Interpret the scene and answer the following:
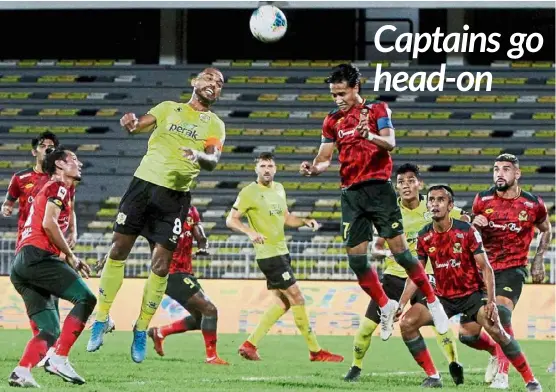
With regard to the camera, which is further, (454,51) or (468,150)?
(454,51)

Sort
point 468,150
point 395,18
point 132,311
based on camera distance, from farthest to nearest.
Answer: point 395,18 < point 468,150 < point 132,311

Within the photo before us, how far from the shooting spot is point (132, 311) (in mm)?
19000

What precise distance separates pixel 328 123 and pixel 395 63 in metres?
19.6

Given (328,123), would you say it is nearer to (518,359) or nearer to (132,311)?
(518,359)

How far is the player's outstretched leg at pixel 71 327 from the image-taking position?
9219mm

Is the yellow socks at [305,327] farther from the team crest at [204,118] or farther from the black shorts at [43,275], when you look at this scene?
the black shorts at [43,275]

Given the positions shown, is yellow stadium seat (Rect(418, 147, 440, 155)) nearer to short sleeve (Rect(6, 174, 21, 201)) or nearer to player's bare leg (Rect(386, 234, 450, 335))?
short sleeve (Rect(6, 174, 21, 201))

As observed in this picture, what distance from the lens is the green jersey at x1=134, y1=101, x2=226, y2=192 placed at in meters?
10.3

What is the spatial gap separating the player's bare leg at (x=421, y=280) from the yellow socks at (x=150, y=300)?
2.04 meters

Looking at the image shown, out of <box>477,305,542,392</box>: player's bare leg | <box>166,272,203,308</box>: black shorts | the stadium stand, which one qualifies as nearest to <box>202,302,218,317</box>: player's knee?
<box>166,272,203,308</box>: black shorts

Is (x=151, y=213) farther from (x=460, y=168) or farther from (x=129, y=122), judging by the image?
(x=460, y=168)

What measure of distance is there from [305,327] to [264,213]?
4.60 feet

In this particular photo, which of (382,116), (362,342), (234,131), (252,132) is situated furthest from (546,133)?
(382,116)

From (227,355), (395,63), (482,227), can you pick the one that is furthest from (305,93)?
(482,227)
